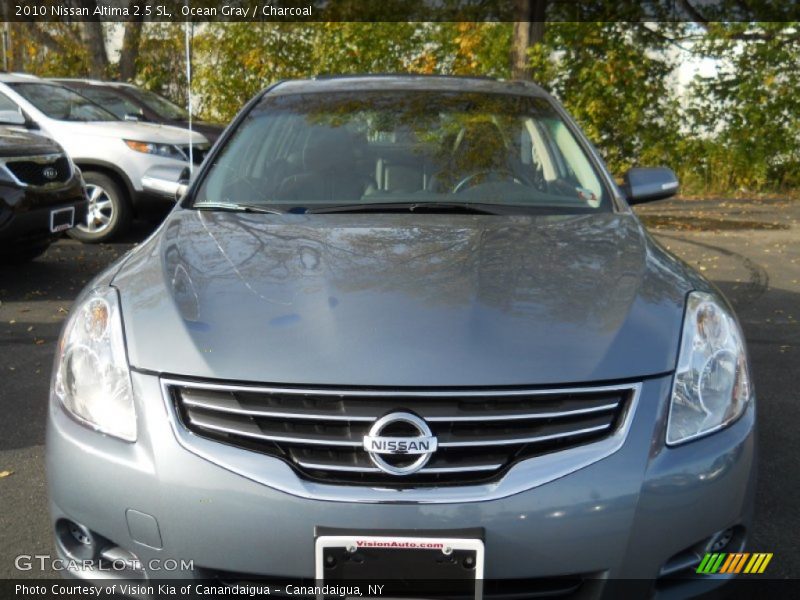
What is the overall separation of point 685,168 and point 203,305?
43.7ft

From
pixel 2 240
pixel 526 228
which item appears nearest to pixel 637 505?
pixel 526 228

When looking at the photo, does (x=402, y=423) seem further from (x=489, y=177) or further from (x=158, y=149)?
(x=158, y=149)

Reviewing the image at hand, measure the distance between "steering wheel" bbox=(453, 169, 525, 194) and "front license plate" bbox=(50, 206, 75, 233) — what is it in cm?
451

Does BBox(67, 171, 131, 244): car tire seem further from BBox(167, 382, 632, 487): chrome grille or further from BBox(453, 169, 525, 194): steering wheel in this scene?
BBox(167, 382, 632, 487): chrome grille

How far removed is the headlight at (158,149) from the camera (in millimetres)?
9672

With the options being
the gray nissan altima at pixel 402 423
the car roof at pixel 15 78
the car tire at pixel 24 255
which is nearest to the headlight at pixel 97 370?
the gray nissan altima at pixel 402 423

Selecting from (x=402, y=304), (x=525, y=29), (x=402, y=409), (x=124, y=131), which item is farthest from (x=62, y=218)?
(x=525, y=29)

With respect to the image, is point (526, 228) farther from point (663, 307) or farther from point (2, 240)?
point (2, 240)

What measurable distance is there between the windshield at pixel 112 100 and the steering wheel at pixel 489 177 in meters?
8.55

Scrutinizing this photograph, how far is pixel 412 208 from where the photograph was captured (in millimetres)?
3457

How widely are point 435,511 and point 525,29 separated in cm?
1242

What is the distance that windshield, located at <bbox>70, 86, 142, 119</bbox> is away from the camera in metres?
11.6

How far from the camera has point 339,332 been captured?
2389mm

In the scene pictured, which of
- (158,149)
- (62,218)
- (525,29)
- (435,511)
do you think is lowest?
(62,218)
